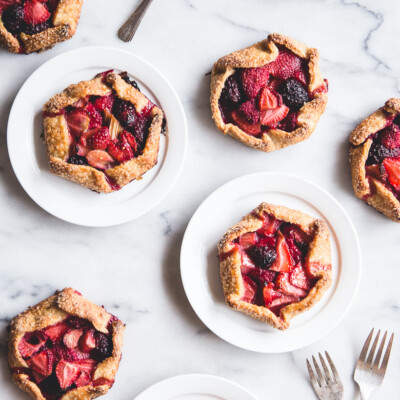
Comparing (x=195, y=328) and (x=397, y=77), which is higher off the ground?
(x=397, y=77)

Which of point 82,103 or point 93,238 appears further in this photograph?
point 93,238

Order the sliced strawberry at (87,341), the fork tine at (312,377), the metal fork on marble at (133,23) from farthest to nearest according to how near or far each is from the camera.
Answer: the fork tine at (312,377)
the metal fork on marble at (133,23)
the sliced strawberry at (87,341)

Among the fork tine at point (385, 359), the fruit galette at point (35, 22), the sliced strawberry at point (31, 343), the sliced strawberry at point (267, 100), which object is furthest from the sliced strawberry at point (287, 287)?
the fruit galette at point (35, 22)

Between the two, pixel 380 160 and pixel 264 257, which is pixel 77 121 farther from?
pixel 380 160

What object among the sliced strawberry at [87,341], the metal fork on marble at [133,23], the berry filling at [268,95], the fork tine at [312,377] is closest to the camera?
the sliced strawberry at [87,341]

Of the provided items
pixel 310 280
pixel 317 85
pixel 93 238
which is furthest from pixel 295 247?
pixel 93 238

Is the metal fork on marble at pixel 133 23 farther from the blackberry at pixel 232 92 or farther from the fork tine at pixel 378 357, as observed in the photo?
the fork tine at pixel 378 357

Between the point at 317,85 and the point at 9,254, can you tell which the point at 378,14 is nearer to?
the point at 317,85
